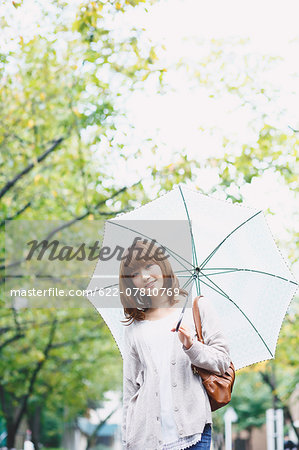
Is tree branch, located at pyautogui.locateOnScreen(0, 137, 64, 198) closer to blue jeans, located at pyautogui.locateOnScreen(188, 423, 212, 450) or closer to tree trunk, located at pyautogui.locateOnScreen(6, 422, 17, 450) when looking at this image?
blue jeans, located at pyautogui.locateOnScreen(188, 423, 212, 450)

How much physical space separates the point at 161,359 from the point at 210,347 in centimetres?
32

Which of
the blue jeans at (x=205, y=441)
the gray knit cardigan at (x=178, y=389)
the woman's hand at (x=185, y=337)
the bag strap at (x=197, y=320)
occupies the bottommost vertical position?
the blue jeans at (x=205, y=441)

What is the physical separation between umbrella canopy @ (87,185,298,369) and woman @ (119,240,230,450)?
0.50 metres

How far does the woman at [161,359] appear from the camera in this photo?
3336 mm

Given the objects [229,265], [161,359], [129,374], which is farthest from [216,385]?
[229,265]

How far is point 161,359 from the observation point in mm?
3535

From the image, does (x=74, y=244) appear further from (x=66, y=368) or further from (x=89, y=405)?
(x=89, y=405)

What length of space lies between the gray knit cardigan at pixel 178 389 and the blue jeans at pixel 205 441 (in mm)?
53

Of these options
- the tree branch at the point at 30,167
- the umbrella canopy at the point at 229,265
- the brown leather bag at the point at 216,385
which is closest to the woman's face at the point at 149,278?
the brown leather bag at the point at 216,385

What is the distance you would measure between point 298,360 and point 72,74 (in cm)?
1122

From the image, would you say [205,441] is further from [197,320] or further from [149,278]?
[149,278]

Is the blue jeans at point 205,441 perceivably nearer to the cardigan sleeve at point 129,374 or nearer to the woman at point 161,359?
the woman at point 161,359

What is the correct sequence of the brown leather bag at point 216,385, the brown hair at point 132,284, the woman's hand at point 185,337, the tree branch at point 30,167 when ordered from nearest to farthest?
the woman's hand at point 185,337 < the brown leather bag at point 216,385 < the brown hair at point 132,284 < the tree branch at point 30,167

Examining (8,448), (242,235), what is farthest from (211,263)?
(8,448)
